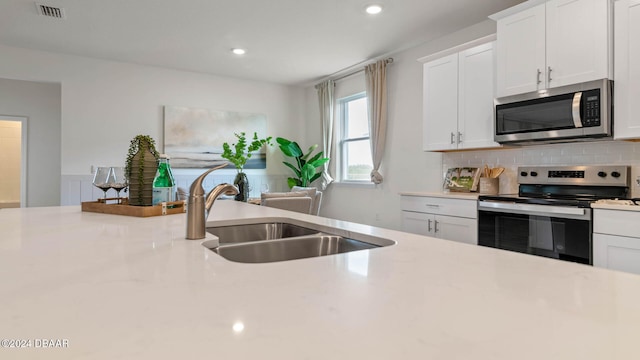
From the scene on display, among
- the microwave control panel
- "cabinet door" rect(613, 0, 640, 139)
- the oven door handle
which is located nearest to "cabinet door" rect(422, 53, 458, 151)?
the oven door handle

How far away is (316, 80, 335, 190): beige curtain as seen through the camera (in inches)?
229

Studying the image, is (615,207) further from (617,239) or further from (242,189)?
(242,189)

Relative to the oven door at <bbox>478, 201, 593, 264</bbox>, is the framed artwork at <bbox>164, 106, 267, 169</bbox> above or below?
above

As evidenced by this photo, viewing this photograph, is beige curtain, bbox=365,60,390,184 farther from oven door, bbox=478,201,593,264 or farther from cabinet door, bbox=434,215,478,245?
oven door, bbox=478,201,593,264

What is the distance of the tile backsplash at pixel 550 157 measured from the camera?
273 centimetres

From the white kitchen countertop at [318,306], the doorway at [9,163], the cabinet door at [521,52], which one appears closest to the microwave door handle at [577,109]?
the cabinet door at [521,52]

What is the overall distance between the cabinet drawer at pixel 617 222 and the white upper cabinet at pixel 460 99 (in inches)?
42.9

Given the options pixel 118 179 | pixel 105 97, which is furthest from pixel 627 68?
pixel 105 97

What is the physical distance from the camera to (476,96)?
3361mm

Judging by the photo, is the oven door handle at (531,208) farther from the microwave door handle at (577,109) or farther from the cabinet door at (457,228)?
the microwave door handle at (577,109)

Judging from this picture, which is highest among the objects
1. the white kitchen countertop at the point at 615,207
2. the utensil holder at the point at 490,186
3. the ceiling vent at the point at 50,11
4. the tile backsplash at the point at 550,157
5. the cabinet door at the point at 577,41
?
the ceiling vent at the point at 50,11

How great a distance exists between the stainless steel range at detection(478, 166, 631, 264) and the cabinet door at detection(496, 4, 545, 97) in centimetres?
73

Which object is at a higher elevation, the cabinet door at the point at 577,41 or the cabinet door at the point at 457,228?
the cabinet door at the point at 577,41

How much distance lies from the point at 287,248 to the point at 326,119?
4.67 meters
